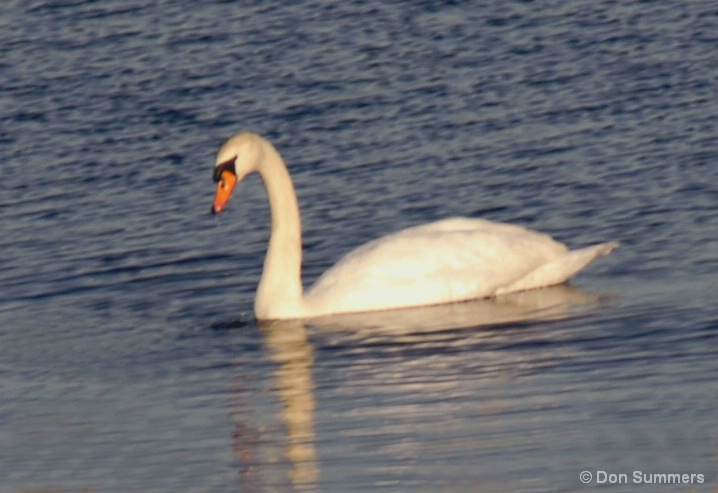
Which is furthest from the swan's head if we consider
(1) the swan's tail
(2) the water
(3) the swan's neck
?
(1) the swan's tail

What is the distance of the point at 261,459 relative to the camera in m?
8.80

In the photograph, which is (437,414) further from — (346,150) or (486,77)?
(486,77)

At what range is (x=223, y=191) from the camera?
12.2 m

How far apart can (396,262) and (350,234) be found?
1842 millimetres

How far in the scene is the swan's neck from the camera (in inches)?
483

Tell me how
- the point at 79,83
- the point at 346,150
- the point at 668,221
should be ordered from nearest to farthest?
the point at 668,221, the point at 346,150, the point at 79,83

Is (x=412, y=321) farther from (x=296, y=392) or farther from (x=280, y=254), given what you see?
(x=296, y=392)

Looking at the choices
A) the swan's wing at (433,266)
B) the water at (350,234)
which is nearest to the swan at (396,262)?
the swan's wing at (433,266)

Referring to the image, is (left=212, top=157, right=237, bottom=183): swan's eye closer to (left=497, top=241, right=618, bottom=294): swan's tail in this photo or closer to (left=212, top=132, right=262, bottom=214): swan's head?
(left=212, top=132, right=262, bottom=214): swan's head

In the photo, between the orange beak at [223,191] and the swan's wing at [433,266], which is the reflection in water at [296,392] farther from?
the orange beak at [223,191]

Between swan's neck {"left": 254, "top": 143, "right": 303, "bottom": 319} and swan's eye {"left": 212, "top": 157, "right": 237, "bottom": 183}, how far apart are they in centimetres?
32

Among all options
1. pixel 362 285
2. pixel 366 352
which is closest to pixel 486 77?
pixel 362 285

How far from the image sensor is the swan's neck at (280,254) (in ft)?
40.2

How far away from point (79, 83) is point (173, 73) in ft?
2.91
